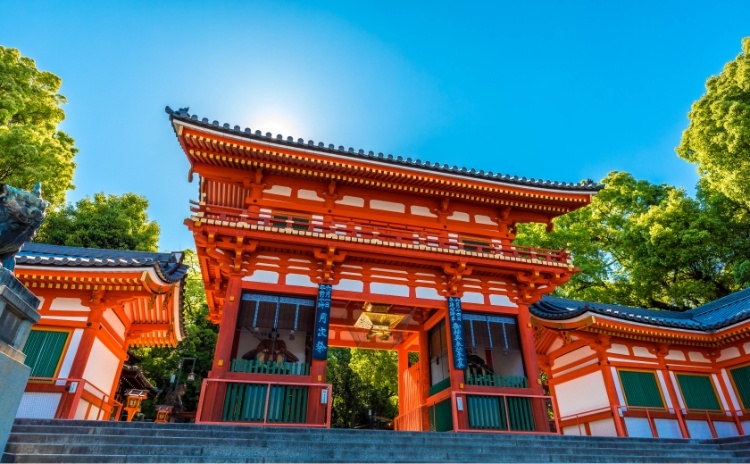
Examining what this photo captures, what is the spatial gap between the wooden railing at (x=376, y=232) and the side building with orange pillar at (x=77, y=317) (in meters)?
2.14

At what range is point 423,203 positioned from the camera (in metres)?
13.1

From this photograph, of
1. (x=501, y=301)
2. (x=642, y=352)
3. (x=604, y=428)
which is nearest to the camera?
(x=501, y=301)

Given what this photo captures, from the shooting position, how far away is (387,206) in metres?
12.9

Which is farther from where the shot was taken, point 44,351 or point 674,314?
point 674,314

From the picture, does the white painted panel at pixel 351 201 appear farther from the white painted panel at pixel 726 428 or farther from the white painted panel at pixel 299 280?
the white painted panel at pixel 726 428

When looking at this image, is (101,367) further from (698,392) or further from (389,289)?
(698,392)

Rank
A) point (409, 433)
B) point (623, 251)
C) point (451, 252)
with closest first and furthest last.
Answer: point (409, 433)
point (451, 252)
point (623, 251)

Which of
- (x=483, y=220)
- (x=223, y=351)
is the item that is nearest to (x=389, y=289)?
(x=483, y=220)

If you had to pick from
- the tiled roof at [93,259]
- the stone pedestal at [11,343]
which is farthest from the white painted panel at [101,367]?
the stone pedestal at [11,343]

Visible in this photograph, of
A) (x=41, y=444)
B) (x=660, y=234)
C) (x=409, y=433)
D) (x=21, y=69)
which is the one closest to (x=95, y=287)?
(x=41, y=444)

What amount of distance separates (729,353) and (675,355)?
5.64ft

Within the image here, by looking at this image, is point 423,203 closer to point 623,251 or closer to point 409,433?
point 409,433

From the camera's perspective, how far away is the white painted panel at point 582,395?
13078 millimetres

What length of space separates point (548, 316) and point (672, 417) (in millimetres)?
4856
